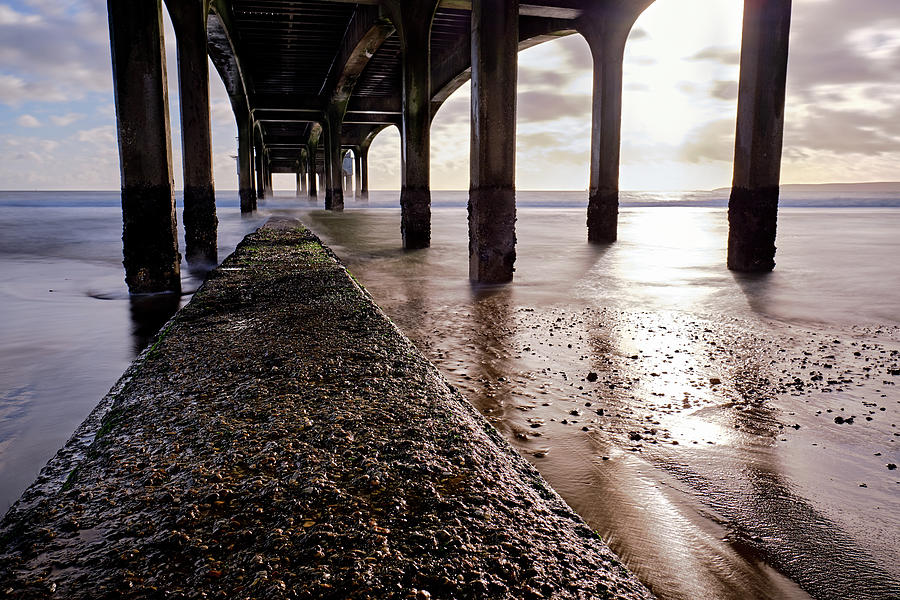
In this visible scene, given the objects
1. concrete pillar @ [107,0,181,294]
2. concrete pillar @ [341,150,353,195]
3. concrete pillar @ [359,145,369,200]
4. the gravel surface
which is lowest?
the gravel surface

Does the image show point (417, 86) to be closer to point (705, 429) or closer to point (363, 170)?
point (705, 429)

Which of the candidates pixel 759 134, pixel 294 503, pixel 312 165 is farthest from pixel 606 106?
pixel 312 165

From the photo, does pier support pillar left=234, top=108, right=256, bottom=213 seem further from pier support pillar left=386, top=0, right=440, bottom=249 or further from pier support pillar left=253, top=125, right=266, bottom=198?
pier support pillar left=386, top=0, right=440, bottom=249

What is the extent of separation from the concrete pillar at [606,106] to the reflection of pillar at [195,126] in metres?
6.93

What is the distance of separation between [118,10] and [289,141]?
3690cm

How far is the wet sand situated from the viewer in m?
1.49

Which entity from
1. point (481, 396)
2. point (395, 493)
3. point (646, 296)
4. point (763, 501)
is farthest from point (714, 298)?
point (395, 493)

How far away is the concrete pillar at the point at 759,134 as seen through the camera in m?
6.68

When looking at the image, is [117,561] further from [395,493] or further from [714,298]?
[714,298]

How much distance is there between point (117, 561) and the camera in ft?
3.56

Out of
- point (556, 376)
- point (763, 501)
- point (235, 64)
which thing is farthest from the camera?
point (235, 64)

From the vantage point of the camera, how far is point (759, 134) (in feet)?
22.6

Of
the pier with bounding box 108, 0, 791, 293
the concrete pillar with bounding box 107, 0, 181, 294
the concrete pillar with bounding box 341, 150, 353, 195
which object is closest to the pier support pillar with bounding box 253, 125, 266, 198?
the pier with bounding box 108, 0, 791, 293

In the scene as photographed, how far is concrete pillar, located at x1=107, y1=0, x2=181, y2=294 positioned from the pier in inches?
0.4
